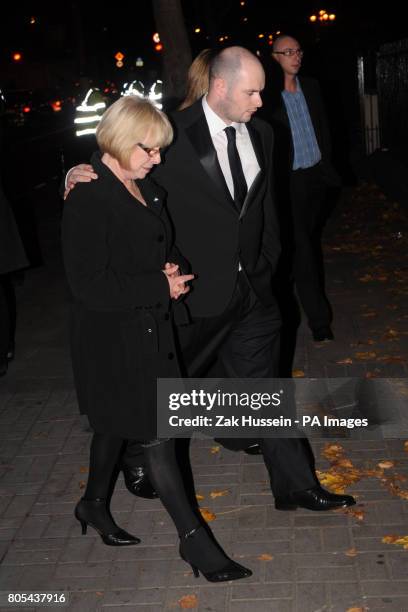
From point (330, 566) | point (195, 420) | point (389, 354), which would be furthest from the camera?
point (389, 354)

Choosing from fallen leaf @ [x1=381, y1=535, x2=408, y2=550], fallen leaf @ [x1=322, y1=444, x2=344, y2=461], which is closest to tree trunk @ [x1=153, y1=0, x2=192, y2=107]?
fallen leaf @ [x1=322, y1=444, x2=344, y2=461]

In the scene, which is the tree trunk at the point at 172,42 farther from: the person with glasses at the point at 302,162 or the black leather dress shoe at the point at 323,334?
the black leather dress shoe at the point at 323,334

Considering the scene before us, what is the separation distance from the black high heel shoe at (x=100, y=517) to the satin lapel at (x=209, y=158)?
5.06ft

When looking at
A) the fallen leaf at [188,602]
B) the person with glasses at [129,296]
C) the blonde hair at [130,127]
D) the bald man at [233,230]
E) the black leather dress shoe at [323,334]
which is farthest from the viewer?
the black leather dress shoe at [323,334]

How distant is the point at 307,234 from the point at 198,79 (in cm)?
268

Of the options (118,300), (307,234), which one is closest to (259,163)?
(118,300)

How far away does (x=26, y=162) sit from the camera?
1090 inches

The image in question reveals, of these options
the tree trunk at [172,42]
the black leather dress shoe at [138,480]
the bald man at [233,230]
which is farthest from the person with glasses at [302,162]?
the tree trunk at [172,42]

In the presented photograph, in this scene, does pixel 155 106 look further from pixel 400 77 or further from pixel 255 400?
pixel 400 77

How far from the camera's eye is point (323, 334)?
787 cm

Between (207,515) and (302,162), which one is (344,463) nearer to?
(207,515)

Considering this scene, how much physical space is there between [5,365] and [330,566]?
13.1 feet

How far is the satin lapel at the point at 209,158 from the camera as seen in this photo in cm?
459

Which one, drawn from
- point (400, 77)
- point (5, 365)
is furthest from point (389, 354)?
point (400, 77)
